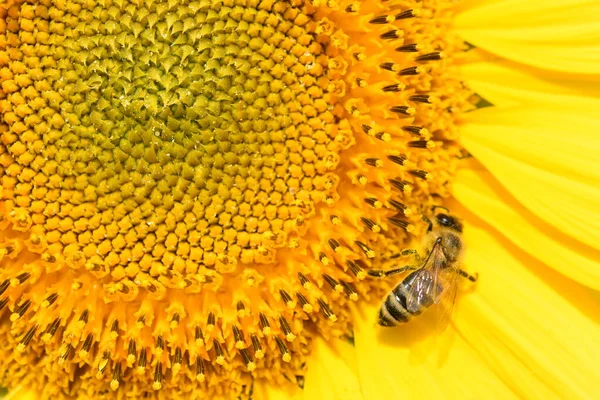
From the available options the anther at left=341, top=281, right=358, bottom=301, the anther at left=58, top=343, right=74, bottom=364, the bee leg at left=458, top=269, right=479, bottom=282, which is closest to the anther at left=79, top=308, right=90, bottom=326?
the anther at left=58, top=343, right=74, bottom=364

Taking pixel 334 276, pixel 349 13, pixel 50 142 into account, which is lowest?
pixel 334 276

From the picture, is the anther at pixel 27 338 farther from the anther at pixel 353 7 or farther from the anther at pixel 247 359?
the anther at pixel 353 7

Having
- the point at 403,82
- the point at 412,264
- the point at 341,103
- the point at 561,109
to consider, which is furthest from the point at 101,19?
the point at 561,109

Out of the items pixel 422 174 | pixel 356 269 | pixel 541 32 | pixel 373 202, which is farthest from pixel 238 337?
pixel 541 32

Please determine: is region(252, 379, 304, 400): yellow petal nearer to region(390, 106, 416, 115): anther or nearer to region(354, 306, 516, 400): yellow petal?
region(354, 306, 516, 400): yellow petal

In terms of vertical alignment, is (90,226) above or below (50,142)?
below

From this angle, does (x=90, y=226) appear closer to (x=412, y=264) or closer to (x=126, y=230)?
(x=126, y=230)

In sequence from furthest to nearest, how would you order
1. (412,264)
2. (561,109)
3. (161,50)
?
(412,264)
(561,109)
(161,50)
